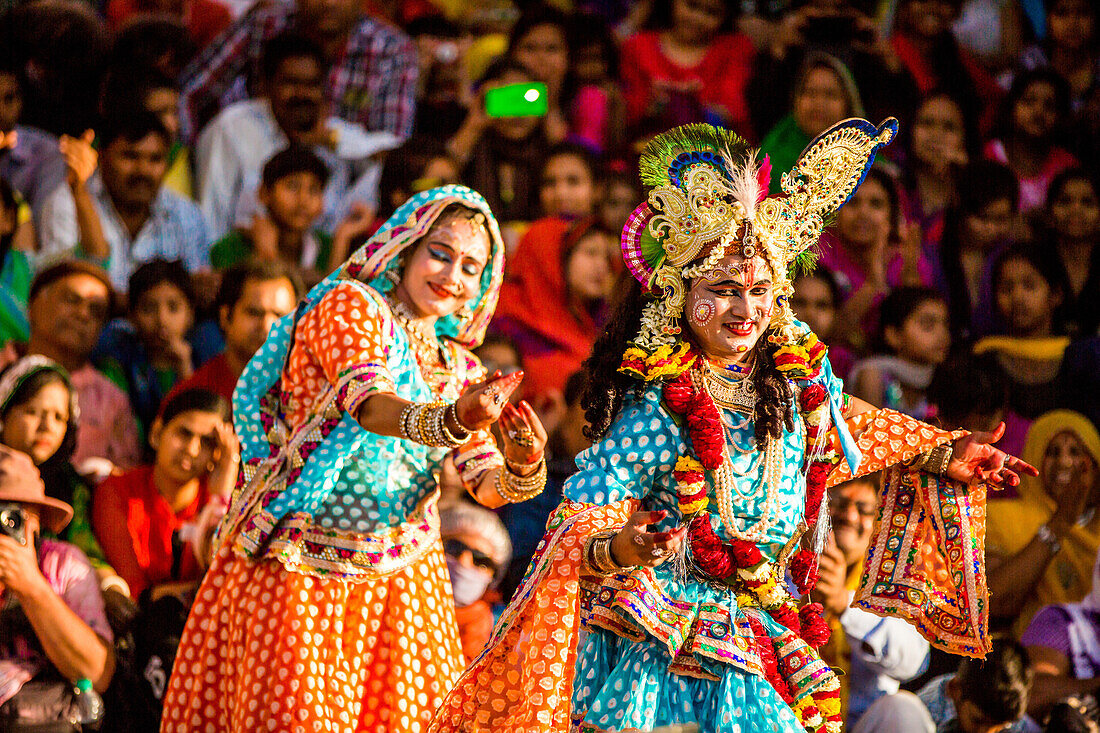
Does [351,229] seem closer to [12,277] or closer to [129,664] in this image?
[12,277]

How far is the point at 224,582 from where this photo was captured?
3736mm

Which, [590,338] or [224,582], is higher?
[590,338]

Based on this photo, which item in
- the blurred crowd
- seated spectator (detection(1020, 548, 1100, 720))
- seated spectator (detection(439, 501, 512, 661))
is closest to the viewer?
the blurred crowd

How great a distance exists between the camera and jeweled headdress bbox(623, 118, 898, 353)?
3068 millimetres

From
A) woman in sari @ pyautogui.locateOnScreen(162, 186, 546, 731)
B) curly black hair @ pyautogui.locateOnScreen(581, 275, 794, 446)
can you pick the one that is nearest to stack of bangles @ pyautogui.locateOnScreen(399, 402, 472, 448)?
woman in sari @ pyautogui.locateOnScreen(162, 186, 546, 731)

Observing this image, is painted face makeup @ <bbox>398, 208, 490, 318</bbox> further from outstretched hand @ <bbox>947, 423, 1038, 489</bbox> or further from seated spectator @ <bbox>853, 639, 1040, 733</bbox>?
seated spectator @ <bbox>853, 639, 1040, 733</bbox>

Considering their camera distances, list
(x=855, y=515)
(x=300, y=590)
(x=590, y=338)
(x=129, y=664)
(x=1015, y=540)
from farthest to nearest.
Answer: (x=590, y=338)
(x=1015, y=540)
(x=855, y=515)
(x=129, y=664)
(x=300, y=590)

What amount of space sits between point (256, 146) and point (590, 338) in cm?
211

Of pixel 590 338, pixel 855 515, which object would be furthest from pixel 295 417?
pixel 590 338

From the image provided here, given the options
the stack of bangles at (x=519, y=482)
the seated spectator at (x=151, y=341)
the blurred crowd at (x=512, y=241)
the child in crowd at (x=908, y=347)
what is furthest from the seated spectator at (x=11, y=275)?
the child in crowd at (x=908, y=347)

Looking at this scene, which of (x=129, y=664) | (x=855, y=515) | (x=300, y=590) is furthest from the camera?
(x=855, y=515)

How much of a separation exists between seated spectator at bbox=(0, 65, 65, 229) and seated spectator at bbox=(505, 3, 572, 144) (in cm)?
253

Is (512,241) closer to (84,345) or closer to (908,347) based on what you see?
(908,347)

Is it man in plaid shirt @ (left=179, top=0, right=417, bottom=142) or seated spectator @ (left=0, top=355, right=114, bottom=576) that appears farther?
man in plaid shirt @ (left=179, top=0, right=417, bottom=142)
